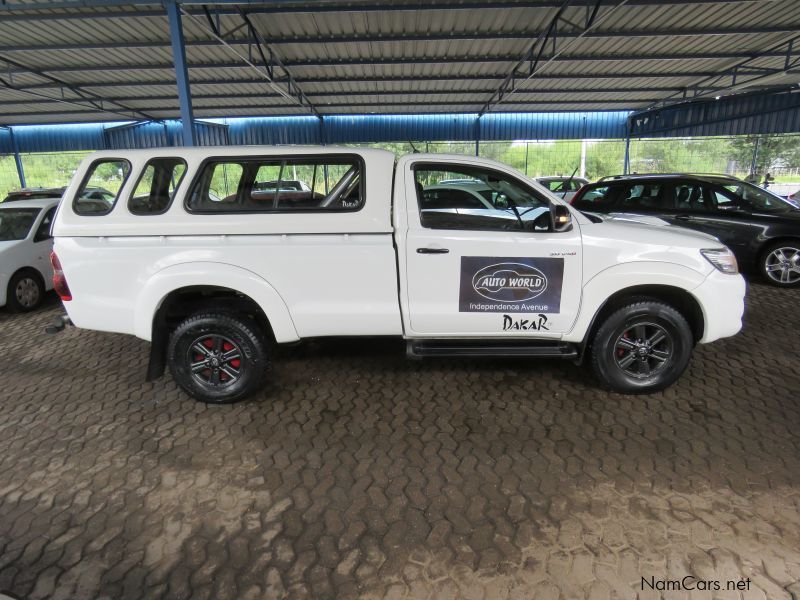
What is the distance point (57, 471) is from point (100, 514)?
685 mm

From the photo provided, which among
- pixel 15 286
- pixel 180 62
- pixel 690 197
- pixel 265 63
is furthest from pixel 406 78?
pixel 15 286

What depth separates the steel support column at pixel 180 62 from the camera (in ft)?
25.8

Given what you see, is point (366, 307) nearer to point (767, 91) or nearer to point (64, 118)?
point (767, 91)

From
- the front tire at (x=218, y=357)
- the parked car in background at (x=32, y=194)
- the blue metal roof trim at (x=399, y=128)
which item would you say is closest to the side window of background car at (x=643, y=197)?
the front tire at (x=218, y=357)

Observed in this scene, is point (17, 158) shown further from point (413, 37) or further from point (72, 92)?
point (413, 37)

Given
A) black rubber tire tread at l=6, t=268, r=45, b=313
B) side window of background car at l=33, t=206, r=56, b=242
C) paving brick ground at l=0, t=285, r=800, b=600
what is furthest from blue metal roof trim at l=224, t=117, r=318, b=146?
paving brick ground at l=0, t=285, r=800, b=600

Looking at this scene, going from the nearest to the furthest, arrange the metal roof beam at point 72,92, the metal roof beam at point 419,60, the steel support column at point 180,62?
the steel support column at point 180,62 < the metal roof beam at point 419,60 < the metal roof beam at point 72,92

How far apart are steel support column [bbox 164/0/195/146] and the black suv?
755 centimetres

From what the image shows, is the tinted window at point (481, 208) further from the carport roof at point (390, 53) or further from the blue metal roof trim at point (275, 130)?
the blue metal roof trim at point (275, 130)

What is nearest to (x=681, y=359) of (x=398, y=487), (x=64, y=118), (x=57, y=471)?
(x=398, y=487)

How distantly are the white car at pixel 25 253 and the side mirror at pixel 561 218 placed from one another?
275 inches

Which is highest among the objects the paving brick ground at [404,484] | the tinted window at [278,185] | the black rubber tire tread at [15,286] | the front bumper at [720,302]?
the tinted window at [278,185]

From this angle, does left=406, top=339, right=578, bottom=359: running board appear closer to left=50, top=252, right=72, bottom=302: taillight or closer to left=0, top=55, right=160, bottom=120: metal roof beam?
left=50, top=252, right=72, bottom=302: taillight

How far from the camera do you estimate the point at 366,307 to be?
147 inches
